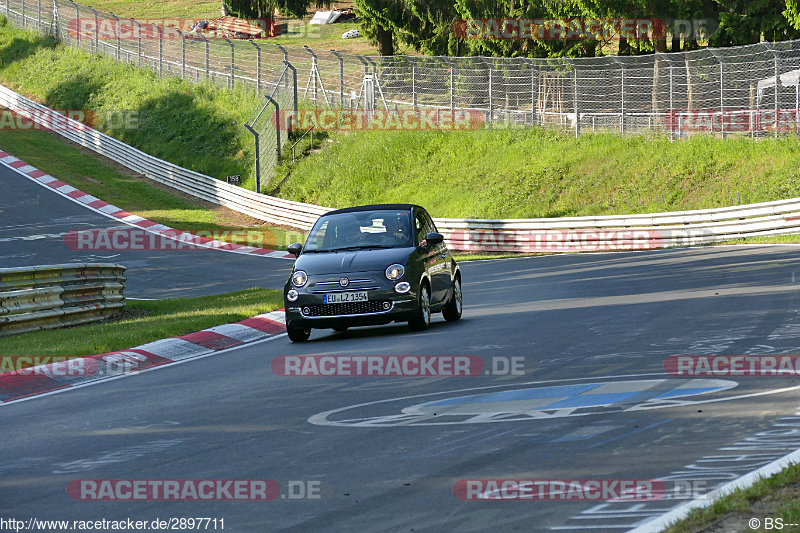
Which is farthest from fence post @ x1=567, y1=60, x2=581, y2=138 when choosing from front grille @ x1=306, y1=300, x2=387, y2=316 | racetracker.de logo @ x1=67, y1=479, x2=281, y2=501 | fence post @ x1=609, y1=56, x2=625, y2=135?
racetracker.de logo @ x1=67, y1=479, x2=281, y2=501

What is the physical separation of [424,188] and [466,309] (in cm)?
2144

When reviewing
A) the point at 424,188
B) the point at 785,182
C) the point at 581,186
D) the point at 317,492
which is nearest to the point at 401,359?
the point at 317,492

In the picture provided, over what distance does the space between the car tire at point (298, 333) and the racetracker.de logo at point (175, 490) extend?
6.78 metres

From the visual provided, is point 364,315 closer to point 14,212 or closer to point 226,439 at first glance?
point 226,439

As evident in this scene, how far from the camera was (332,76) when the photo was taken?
40625 millimetres

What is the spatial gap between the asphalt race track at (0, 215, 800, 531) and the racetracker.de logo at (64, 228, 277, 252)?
62.0ft

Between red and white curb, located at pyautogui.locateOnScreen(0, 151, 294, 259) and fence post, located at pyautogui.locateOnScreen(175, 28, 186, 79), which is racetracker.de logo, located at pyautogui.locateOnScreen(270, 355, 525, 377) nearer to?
red and white curb, located at pyautogui.locateOnScreen(0, 151, 294, 259)

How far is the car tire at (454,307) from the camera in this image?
555 inches

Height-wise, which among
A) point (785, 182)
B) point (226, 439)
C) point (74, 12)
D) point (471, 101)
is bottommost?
point (226, 439)

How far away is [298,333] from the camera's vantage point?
42.8ft

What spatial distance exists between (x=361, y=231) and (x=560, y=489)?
28.2ft

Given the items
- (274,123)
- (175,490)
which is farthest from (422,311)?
(274,123)

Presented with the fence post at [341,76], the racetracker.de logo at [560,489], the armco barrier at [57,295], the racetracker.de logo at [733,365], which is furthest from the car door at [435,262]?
the fence post at [341,76]

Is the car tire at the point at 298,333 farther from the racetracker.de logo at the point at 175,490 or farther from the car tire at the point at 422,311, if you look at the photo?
the racetracker.de logo at the point at 175,490
